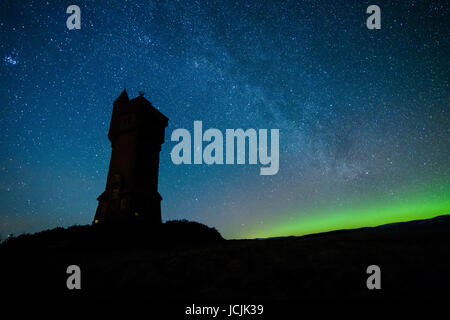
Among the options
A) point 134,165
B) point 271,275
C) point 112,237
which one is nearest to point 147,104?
point 134,165

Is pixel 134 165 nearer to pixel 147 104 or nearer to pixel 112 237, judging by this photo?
pixel 147 104

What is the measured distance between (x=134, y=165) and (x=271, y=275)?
20001mm

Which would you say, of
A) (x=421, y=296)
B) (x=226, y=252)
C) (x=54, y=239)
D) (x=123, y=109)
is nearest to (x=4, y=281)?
(x=226, y=252)

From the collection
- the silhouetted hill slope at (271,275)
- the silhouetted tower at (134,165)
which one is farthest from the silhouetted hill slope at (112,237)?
the silhouetted hill slope at (271,275)

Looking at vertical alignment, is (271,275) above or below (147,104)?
below

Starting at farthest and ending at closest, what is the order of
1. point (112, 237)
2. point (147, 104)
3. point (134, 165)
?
point (147, 104), point (134, 165), point (112, 237)

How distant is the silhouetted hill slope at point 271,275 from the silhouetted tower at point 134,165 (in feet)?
42.6

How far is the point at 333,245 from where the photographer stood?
673cm

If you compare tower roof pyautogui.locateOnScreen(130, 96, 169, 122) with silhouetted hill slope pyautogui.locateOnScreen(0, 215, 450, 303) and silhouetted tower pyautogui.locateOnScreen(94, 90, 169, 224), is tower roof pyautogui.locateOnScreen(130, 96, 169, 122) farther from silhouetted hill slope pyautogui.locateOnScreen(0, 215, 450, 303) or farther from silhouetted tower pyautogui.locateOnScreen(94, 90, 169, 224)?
silhouetted hill slope pyautogui.locateOnScreen(0, 215, 450, 303)

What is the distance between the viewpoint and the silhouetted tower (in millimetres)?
20984

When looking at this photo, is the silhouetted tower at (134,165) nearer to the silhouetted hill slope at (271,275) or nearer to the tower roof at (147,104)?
the tower roof at (147,104)

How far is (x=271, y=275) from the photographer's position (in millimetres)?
5227

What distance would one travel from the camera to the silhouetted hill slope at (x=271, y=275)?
427cm
